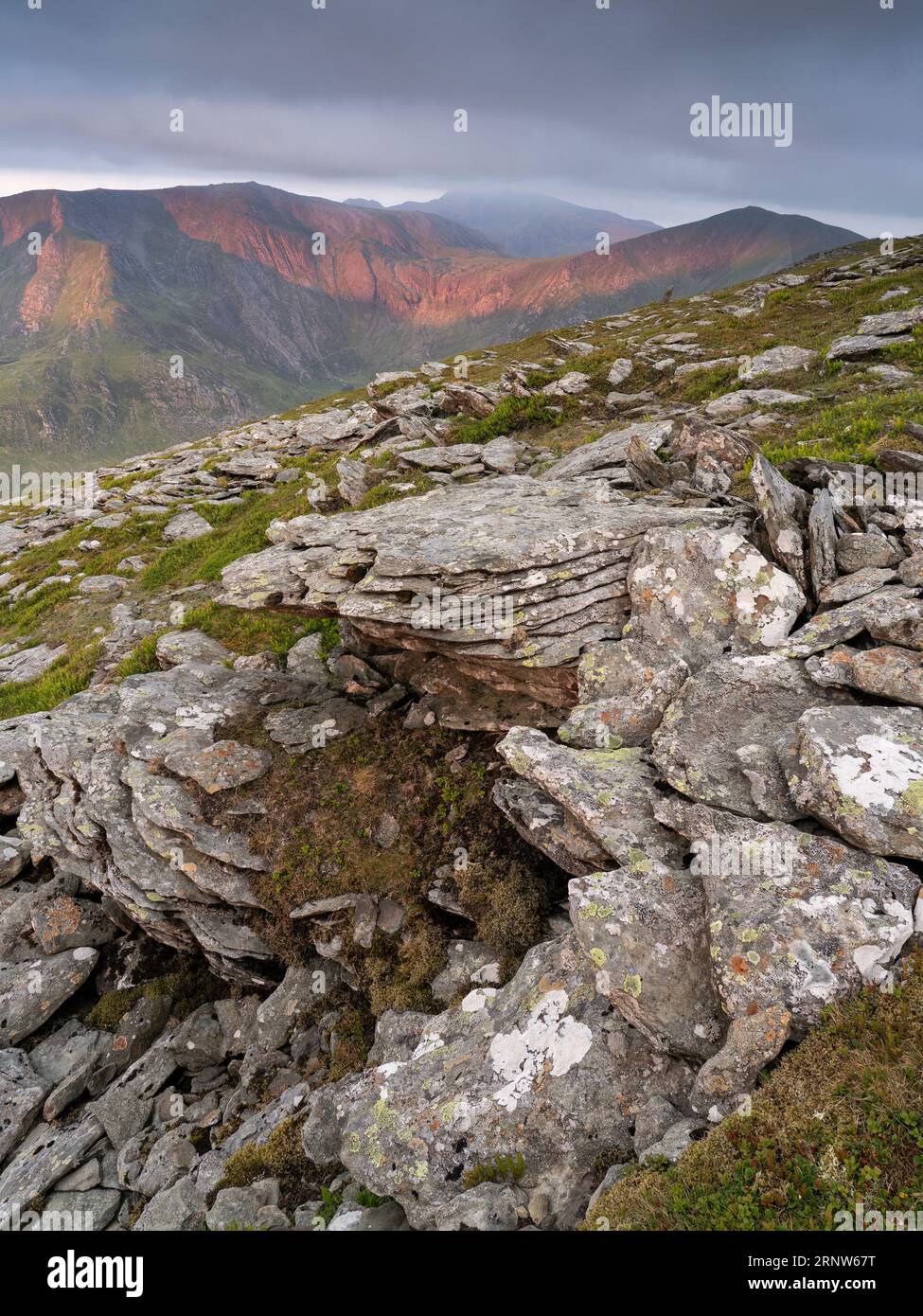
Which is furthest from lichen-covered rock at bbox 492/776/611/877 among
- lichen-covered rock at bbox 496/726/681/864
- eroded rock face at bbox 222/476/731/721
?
eroded rock face at bbox 222/476/731/721

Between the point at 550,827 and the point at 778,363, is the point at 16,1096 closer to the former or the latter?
the point at 550,827

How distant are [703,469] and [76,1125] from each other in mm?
18850

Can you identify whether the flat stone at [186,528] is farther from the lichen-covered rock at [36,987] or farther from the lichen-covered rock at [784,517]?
the lichen-covered rock at [784,517]

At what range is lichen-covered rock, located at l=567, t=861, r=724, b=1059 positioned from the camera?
6.54 metres

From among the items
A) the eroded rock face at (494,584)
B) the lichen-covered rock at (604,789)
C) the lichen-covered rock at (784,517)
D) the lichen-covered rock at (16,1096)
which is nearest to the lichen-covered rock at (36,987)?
the lichen-covered rock at (16,1096)

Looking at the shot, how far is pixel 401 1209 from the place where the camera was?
7.05 m

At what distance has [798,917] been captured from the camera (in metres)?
6.23

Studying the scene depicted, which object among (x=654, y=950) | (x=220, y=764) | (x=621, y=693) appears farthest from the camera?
(x=220, y=764)

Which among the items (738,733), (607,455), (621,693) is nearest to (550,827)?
Answer: (621,693)

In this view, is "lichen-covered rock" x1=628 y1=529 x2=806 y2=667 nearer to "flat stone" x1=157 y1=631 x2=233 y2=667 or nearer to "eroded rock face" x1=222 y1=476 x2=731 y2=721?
"eroded rock face" x1=222 y1=476 x2=731 y2=721

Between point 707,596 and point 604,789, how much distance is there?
165 inches
